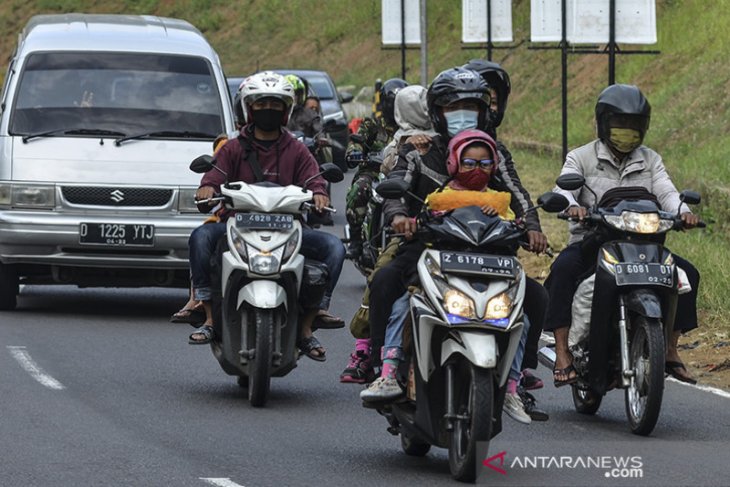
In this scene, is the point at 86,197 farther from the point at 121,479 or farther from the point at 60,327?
the point at 121,479

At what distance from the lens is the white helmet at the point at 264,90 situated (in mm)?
11695

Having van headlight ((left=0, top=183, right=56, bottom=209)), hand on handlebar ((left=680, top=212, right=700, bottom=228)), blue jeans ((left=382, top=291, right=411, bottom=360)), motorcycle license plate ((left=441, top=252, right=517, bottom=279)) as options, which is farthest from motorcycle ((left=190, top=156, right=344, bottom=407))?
van headlight ((left=0, top=183, right=56, bottom=209))

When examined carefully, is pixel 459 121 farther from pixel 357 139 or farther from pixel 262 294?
pixel 357 139

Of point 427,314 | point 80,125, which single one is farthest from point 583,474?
point 80,125

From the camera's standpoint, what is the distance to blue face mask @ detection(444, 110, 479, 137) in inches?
375

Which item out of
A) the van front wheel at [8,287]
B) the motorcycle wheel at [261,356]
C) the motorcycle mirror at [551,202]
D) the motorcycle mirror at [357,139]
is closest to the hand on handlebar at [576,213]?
the motorcycle mirror at [551,202]

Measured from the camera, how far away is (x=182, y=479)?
8.70 meters

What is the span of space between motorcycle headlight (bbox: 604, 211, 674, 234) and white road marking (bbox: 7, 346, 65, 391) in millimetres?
3627

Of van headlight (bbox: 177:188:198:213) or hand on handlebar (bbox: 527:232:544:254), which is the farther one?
van headlight (bbox: 177:188:198:213)

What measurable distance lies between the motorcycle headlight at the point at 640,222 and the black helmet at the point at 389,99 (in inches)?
213

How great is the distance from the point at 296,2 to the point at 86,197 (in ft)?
182

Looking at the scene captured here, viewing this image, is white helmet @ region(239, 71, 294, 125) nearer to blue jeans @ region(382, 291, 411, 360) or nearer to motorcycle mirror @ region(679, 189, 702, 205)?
motorcycle mirror @ region(679, 189, 702, 205)

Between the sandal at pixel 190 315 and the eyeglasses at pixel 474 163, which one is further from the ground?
the eyeglasses at pixel 474 163

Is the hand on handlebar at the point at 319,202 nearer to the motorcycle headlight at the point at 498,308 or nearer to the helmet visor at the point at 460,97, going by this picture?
the helmet visor at the point at 460,97
